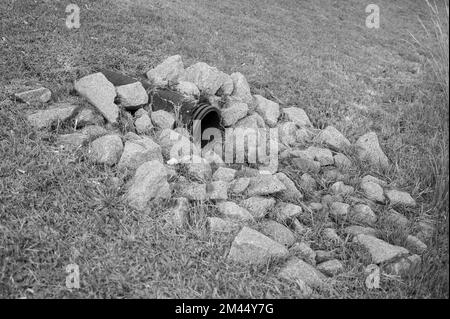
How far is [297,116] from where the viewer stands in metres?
5.84

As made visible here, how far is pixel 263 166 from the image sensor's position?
4.59m

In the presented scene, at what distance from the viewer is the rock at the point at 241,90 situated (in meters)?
5.80

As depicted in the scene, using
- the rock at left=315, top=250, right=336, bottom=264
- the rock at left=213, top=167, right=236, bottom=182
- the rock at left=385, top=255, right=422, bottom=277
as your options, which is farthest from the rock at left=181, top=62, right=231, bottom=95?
the rock at left=385, top=255, right=422, bottom=277

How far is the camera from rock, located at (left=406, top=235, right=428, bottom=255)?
3.47 metres

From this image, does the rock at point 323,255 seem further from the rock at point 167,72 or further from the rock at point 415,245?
the rock at point 167,72

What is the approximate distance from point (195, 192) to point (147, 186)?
456 millimetres

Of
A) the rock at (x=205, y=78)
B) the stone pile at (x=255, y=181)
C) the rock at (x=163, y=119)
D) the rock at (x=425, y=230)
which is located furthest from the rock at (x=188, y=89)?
the rock at (x=425, y=230)

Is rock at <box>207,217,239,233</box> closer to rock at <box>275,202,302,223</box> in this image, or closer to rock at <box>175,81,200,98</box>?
rock at <box>275,202,302,223</box>

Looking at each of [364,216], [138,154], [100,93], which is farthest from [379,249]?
[100,93]

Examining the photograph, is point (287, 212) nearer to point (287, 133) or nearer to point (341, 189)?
point (341, 189)

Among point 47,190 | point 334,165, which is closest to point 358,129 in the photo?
point 334,165

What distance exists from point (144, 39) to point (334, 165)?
154 inches
